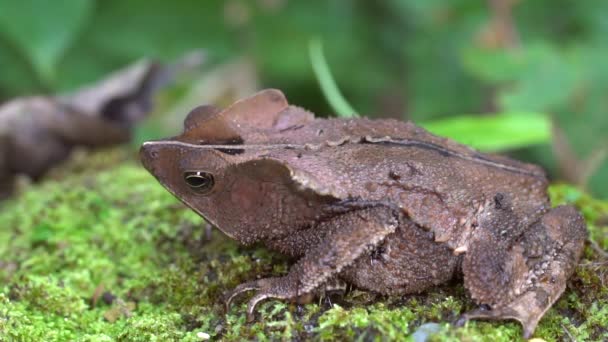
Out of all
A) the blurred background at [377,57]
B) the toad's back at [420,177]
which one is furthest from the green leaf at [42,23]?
the toad's back at [420,177]

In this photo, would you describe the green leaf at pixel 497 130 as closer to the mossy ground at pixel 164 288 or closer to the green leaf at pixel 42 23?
the mossy ground at pixel 164 288

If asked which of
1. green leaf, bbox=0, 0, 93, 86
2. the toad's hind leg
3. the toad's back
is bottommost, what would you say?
the toad's hind leg

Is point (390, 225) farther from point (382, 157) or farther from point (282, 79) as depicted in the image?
point (282, 79)

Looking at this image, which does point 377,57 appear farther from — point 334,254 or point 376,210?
point 334,254

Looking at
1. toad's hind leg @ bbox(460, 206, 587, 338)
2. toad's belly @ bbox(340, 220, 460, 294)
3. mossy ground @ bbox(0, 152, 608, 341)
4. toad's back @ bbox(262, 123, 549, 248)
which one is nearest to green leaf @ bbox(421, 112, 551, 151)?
mossy ground @ bbox(0, 152, 608, 341)

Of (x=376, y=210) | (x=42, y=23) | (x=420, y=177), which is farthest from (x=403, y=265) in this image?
(x=42, y=23)

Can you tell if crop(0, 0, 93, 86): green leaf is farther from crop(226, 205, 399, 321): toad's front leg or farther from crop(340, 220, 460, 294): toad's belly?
crop(340, 220, 460, 294): toad's belly

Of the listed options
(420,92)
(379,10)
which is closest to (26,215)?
(420,92)
